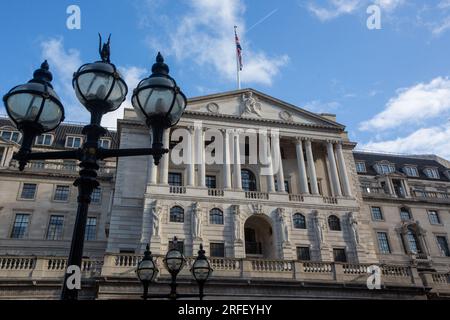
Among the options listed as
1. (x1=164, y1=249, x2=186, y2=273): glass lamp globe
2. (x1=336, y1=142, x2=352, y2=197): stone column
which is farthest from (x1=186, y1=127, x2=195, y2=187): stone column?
(x1=164, y1=249, x2=186, y2=273): glass lamp globe

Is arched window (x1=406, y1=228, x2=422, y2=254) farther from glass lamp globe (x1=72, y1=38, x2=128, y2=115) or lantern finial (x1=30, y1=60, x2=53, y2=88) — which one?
lantern finial (x1=30, y1=60, x2=53, y2=88)

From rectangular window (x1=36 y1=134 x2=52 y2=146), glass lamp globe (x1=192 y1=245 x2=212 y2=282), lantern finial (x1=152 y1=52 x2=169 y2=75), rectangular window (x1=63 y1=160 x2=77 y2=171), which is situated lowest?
glass lamp globe (x1=192 y1=245 x2=212 y2=282)

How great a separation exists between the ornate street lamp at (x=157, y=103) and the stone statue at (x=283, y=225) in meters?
30.7

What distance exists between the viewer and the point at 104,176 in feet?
Answer: 155

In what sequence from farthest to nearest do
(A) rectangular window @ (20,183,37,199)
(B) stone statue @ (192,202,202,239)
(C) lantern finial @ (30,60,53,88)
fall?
(A) rectangular window @ (20,183,37,199) → (B) stone statue @ (192,202,202,239) → (C) lantern finial @ (30,60,53,88)

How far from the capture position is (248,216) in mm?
36844

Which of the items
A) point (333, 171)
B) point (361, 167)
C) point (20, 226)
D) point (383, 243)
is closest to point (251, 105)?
point (333, 171)

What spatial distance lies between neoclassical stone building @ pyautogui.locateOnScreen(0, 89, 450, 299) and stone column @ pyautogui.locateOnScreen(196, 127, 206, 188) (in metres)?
0.11

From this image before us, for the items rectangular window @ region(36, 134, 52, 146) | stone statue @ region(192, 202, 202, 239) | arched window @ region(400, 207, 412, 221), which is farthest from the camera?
rectangular window @ region(36, 134, 52, 146)

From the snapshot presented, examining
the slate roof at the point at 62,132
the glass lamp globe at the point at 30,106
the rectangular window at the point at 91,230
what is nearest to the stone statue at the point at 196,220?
the rectangular window at the point at 91,230

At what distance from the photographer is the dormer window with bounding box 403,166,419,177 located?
6512 cm

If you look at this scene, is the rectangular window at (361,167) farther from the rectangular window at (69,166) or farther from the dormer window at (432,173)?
the rectangular window at (69,166)

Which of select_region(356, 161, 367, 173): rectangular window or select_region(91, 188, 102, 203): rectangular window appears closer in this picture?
select_region(91, 188, 102, 203): rectangular window
